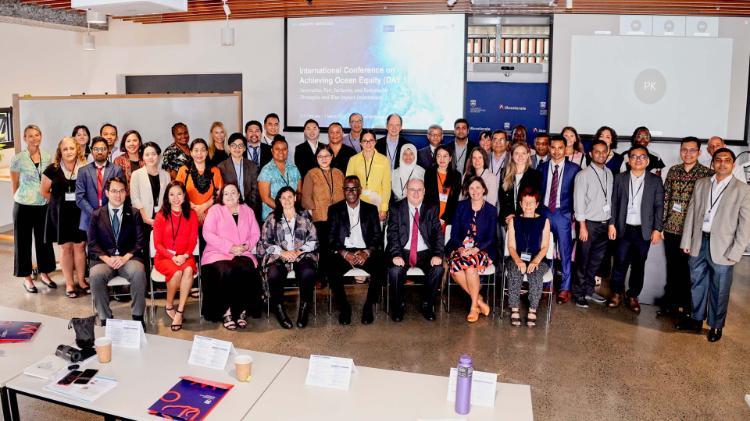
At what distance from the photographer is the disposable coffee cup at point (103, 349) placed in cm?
303

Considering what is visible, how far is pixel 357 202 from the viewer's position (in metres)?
5.52

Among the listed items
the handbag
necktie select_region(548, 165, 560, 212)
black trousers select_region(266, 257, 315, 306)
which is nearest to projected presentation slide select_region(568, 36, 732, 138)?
necktie select_region(548, 165, 560, 212)

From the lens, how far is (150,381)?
287 cm

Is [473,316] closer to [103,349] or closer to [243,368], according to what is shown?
[243,368]

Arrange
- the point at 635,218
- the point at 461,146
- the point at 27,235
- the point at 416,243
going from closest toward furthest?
the point at 416,243
the point at 635,218
the point at 27,235
the point at 461,146

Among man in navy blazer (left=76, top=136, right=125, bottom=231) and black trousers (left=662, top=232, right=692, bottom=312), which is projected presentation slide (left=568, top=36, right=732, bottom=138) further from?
man in navy blazer (left=76, top=136, right=125, bottom=231)

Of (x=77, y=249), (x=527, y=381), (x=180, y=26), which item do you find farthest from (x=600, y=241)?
(x=180, y=26)

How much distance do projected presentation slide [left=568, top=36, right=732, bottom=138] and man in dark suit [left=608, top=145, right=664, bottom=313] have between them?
8.08 feet

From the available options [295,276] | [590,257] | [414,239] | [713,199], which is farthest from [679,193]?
[295,276]

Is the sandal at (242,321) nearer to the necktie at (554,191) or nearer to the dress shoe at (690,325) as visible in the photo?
the necktie at (554,191)

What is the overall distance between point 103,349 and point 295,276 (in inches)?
94.0

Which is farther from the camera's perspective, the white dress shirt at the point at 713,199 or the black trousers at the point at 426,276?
the black trousers at the point at 426,276

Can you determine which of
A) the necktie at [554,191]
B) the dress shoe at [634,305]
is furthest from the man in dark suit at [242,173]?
the dress shoe at [634,305]

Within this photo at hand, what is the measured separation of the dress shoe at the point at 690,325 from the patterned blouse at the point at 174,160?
4.61 m
